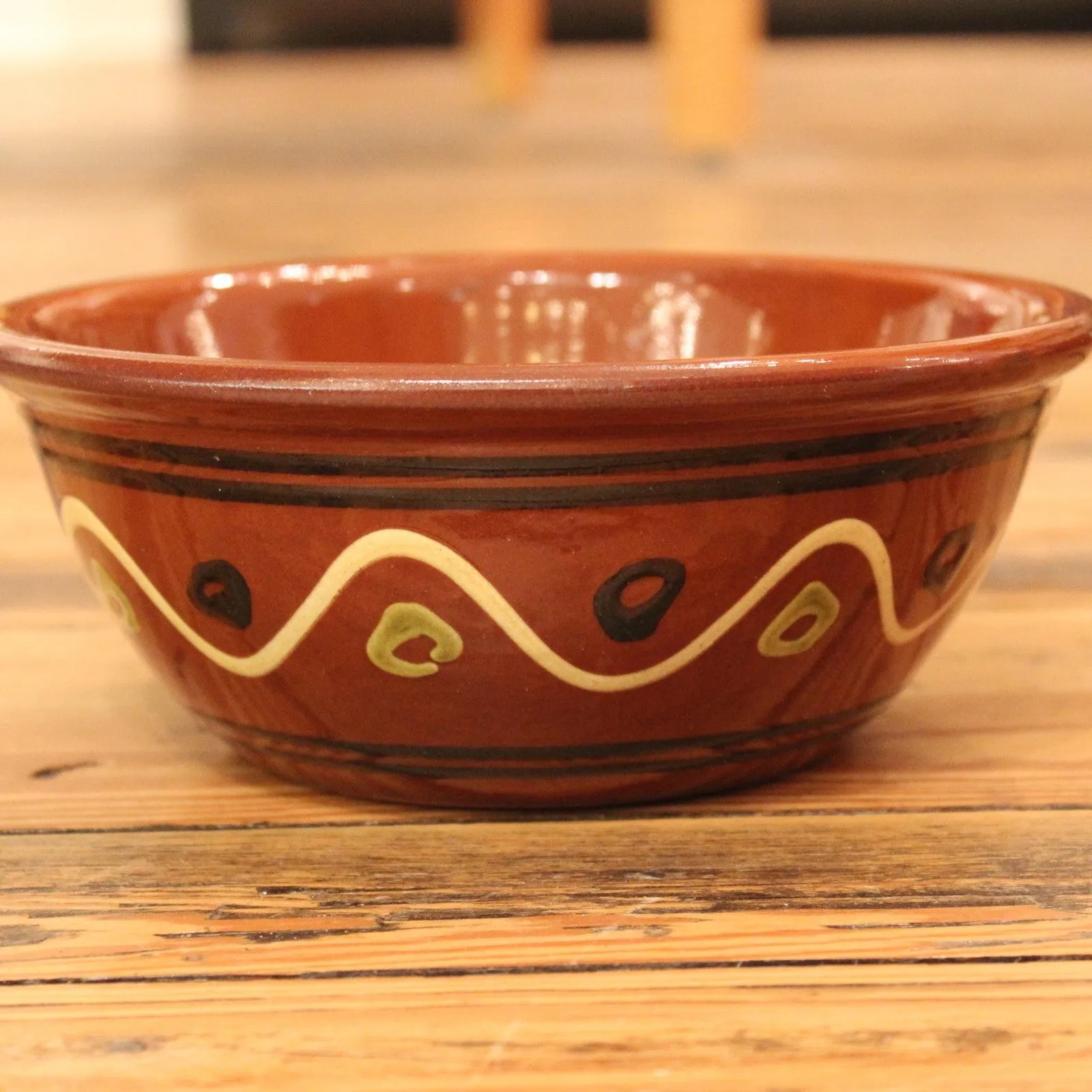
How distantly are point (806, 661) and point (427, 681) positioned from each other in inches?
4.6

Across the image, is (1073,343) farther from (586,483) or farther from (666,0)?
(666,0)

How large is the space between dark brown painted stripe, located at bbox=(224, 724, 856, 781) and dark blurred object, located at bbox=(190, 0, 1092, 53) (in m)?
4.05

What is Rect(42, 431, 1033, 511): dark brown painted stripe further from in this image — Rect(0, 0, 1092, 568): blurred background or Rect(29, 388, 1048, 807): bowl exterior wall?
Rect(0, 0, 1092, 568): blurred background

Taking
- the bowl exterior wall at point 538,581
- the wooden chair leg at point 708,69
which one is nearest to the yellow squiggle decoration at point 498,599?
the bowl exterior wall at point 538,581

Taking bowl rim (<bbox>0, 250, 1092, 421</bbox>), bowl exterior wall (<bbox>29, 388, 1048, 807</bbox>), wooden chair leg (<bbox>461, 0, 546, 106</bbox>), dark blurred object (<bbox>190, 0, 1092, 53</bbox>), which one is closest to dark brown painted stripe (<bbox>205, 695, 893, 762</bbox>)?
bowl exterior wall (<bbox>29, 388, 1048, 807</bbox>)

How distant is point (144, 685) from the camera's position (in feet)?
2.31

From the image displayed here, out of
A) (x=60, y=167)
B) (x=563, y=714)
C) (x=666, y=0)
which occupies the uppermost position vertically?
(x=563, y=714)

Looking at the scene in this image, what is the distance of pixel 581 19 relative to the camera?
453 centimetres

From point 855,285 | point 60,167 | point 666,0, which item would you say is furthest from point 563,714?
point 60,167

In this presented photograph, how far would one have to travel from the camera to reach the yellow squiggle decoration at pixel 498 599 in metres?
0.49

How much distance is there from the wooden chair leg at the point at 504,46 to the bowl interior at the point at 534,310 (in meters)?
2.57

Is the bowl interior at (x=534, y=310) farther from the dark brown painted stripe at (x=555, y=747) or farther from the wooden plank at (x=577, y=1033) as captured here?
the wooden plank at (x=577, y=1033)

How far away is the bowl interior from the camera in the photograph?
708 mm

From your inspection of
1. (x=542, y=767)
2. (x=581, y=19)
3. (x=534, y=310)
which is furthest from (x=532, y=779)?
(x=581, y=19)
